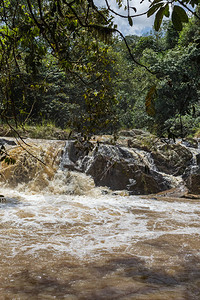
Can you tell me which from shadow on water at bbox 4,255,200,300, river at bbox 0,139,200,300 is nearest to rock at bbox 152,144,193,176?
river at bbox 0,139,200,300

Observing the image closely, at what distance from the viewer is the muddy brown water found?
2.00 meters

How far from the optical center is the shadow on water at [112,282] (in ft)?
6.16

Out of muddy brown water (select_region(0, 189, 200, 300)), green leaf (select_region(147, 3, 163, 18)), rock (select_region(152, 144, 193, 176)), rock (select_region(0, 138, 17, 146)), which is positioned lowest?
muddy brown water (select_region(0, 189, 200, 300))

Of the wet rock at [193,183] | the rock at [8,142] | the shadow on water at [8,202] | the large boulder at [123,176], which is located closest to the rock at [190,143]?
the wet rock at [193,183]

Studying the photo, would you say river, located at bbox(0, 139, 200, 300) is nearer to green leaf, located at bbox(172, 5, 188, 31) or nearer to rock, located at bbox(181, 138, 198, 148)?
green leaf, located at bbox(172, 5, 188, 31)

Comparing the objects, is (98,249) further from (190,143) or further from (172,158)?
(190,143)

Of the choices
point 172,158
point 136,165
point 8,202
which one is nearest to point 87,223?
point 8,202

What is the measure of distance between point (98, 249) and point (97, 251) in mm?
85

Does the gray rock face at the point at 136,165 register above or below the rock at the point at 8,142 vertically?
below

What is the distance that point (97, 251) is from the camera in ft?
10.5

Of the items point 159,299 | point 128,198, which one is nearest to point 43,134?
point 128,198

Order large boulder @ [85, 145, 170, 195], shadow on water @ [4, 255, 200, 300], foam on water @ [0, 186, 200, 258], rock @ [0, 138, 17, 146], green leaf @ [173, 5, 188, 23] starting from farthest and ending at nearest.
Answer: rock @ [0, 138, 17, 146] → large boulder @ [85, 145, 170, 195] → foam on water @ [0, 186, 200, 258] → shadow on water @ [4, 255, 200, 300] → green leaf @ [173, 5, 188, 23]

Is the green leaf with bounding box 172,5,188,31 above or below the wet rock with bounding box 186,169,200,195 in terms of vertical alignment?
above

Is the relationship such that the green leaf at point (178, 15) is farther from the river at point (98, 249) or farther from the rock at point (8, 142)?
the rock at point (8, 142)
